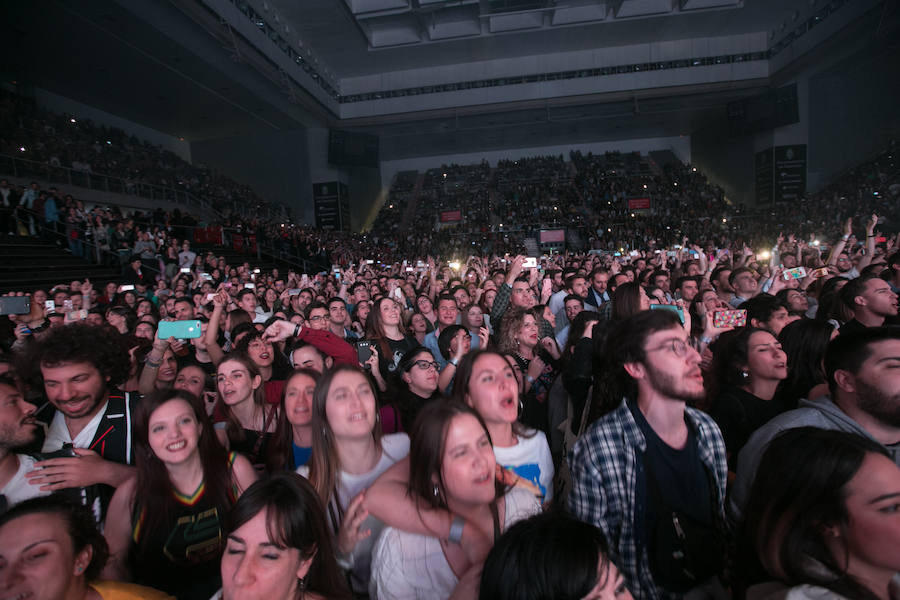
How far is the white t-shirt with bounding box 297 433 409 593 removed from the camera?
1861 mm

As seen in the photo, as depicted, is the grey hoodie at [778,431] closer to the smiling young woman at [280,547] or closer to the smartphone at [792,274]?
the smiling young woman at [280,547]

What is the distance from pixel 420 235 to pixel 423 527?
82.3 ft

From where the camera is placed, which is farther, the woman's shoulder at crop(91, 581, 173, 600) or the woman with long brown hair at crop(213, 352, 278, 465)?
the woman with long brown hair at crop(213, 352, 278, 465)

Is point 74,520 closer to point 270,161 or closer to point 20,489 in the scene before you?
point 20,489

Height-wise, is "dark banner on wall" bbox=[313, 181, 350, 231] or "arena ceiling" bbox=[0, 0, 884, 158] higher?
"arena ceiling" bbox=[0, 0, 884, 158]

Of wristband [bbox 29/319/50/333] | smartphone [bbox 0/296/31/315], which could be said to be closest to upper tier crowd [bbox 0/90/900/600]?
smartphone [bbox 0/296/31/315]

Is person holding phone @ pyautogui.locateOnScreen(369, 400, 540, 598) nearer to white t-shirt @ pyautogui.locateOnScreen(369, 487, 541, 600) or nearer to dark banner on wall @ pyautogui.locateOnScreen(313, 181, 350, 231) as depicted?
white t-shirt @ pyautogui.locateOnScreen(369, 487, 541, 600)

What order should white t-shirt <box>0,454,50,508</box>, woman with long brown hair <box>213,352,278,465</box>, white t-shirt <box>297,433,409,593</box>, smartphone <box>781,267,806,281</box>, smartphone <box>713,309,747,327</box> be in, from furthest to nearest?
1. smartphone <box>781,267,806,281</box>
2. smartphone <box>713,309,747,327</box>
3. woman with long brown hair <box>213,352,278,465</box>
4. white t-shirt <box>297,433,409,593</box>
5. white t-shirt <box>0,454,50,508</box>

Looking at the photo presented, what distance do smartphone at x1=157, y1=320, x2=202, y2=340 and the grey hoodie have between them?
3065 millimetres

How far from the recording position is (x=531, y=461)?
2.14 metres

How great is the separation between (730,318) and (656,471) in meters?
2.46

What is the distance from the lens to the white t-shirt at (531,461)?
2098 mm

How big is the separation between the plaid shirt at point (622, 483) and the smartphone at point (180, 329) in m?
2.46

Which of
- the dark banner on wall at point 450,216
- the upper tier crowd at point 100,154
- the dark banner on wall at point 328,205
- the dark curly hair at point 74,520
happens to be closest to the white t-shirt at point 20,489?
the dark curly hair at point 74,520
